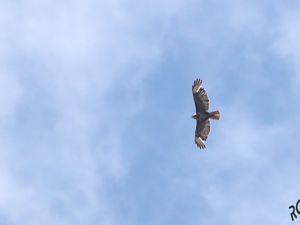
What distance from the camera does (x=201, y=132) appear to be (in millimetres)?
62219

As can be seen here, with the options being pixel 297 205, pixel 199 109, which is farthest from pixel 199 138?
pixel 297 205

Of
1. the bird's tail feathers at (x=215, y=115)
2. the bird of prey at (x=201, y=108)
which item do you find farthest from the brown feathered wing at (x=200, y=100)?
the bird's tail feathers at (x=215, y=115)

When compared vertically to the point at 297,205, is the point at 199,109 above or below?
above

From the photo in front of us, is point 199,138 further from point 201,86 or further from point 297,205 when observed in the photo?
point 297,205

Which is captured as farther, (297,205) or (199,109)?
(199,109)

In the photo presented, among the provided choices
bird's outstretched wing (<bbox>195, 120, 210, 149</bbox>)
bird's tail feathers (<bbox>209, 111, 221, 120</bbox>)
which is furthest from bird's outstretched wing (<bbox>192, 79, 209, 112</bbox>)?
bird's outstretched wing (<bbox>195, 120, 210, 149</bbox>)

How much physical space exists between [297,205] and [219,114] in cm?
2045

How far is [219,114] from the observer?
59.0 m

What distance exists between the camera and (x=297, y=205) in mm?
39156

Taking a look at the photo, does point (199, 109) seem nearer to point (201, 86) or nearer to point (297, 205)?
point (201, 86)

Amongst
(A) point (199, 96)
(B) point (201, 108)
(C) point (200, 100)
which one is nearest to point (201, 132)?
(B) point (201, 108)

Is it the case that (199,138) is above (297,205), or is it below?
above

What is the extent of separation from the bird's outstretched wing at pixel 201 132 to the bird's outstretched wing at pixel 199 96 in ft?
6.70

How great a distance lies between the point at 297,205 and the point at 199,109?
2150cm
